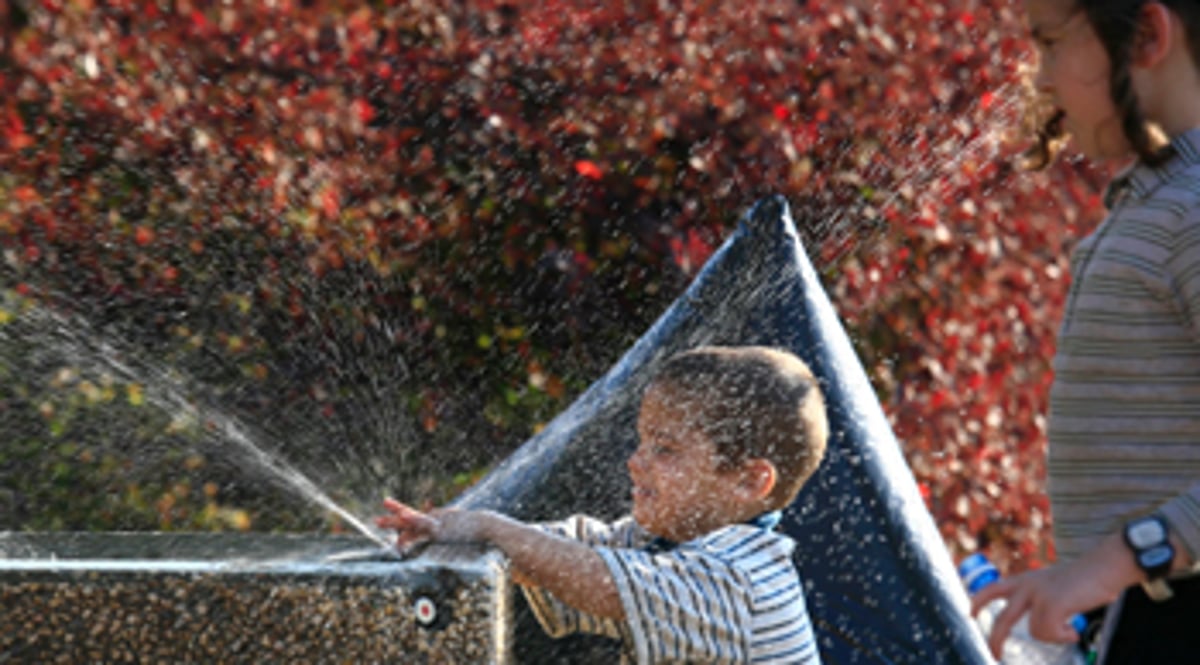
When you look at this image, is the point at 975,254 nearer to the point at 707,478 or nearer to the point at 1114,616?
the point at 707,478

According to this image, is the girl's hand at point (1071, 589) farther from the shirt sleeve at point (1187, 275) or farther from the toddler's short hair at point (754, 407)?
the toddler's short hair at point (754, 407)

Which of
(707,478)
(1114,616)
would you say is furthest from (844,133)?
(1114,616)

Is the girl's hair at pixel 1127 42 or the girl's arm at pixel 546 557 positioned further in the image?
the girl's arm at pixel 546 557

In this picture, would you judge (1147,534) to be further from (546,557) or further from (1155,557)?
(546,557)

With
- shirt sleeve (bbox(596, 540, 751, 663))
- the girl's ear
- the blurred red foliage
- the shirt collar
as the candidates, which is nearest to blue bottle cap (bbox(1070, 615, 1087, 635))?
shirt sleeve (bbox(596, 540, 751, 663))

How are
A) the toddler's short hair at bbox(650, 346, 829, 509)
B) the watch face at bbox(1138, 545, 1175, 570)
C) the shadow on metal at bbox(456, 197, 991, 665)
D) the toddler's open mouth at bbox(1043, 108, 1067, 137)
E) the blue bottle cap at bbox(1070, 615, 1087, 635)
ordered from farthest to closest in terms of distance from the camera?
the shadow on metal at bbox(456, 197, 991, 665) → the toddler's short hair at bbox(650, 346, 829, 509) → the toddler's open mouth at bbox(1043, 108, 1067, 137) → the blue bottle cap at bbox(1070, 615, 1087, 635) → the watch face at bbox(1138, 545, 1175, 570)

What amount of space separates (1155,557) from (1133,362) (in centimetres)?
26

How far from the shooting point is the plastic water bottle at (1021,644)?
202cm

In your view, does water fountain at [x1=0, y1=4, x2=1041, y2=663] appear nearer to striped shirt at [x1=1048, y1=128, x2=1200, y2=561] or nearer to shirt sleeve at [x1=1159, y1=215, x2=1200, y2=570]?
striped shirt at [x1=1048, y1=128, x2=1200, y2=561]

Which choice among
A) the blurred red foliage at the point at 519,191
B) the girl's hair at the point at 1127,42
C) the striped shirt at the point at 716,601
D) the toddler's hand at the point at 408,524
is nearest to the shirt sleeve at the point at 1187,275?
the girl's hair at the point at 1127,42

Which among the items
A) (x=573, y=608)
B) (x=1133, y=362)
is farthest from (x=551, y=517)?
(x=1133, y=362)

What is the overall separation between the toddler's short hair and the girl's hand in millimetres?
597

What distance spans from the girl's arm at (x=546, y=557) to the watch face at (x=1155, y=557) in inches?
26.8

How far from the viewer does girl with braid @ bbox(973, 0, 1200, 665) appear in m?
1.79
